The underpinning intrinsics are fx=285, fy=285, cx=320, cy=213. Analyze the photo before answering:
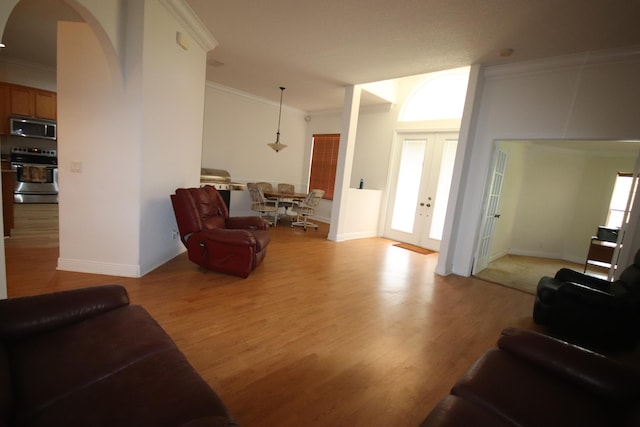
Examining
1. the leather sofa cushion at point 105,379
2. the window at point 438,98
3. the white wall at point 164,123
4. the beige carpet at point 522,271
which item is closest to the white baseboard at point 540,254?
the beige carpet at point 522,271

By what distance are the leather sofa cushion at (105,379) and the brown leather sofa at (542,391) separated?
881 millimetres

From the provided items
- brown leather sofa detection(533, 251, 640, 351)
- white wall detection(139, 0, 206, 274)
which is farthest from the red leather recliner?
brown leather sofa detection(533, 251, 640, 351)

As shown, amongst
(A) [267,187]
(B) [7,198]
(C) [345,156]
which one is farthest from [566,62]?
(B) [7,198]

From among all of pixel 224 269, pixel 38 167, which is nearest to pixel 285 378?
pixel 224 269

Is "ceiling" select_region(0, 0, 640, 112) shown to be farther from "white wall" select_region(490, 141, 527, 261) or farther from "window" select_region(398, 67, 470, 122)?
"white wall" select_region(490, 141, 527, 261)

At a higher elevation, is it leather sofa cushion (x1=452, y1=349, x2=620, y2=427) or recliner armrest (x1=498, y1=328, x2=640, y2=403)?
recliner armrest (x1=498, y1=328, x2=640, y2=403)

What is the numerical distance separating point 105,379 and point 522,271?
5.93 metres

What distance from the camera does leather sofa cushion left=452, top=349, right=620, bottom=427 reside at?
44.5 inches

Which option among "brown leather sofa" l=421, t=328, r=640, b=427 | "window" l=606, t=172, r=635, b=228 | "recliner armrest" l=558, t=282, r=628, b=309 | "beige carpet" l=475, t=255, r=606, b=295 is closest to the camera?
"brown leather sofa" l=421, t=328, r=640, b=427

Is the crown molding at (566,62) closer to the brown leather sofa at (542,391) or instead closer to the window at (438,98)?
the window at (438,98)

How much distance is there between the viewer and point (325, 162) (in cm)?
786

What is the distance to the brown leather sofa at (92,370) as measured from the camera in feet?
3.01

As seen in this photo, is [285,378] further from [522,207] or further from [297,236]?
[522,207]

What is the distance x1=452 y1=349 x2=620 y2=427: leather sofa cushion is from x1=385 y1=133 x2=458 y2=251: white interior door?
446 centimetres
